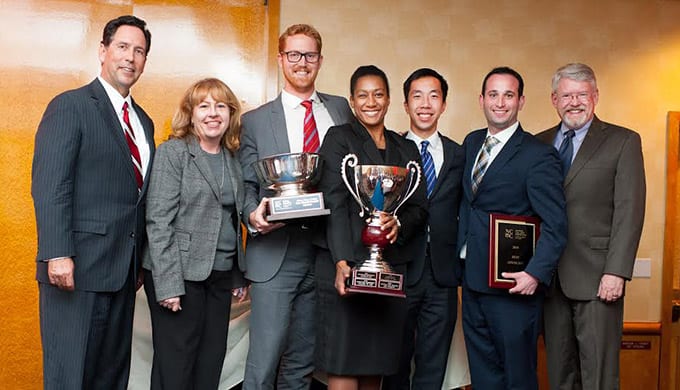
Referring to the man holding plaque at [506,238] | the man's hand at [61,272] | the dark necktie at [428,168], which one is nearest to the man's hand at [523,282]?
the man holding plaque at [506,238]

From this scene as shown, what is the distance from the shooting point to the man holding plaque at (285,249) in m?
2.95

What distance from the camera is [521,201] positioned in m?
3.00

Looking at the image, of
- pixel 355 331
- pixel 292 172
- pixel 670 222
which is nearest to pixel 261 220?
pixel 292 172

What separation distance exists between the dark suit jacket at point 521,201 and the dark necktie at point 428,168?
16 centimetres

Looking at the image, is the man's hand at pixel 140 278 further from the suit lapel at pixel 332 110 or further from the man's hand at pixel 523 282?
the man's hand at pixel 523 282

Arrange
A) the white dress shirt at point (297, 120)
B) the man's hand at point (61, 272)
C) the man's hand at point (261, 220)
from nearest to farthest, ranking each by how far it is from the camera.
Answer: the man's hand at point (61, 272), the man's hand at point (261, 220), the white dress shirt at point (297, 120)

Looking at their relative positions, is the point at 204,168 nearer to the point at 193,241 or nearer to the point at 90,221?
the point at 193,241

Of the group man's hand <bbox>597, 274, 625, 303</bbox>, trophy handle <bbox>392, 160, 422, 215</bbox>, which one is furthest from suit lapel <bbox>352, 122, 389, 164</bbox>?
man's hand <bbox>597, 274, 625, 303</bbox>

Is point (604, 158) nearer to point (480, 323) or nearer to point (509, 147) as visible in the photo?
point (509, 147)

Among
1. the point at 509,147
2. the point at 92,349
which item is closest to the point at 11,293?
the point at 92,349

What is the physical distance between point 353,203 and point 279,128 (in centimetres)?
51

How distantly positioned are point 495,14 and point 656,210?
1.72 meters

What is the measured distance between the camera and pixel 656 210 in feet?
15.7

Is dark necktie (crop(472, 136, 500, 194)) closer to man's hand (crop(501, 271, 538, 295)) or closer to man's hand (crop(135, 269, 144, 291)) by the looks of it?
man's hand (crop(501, 271, 538, 295))
